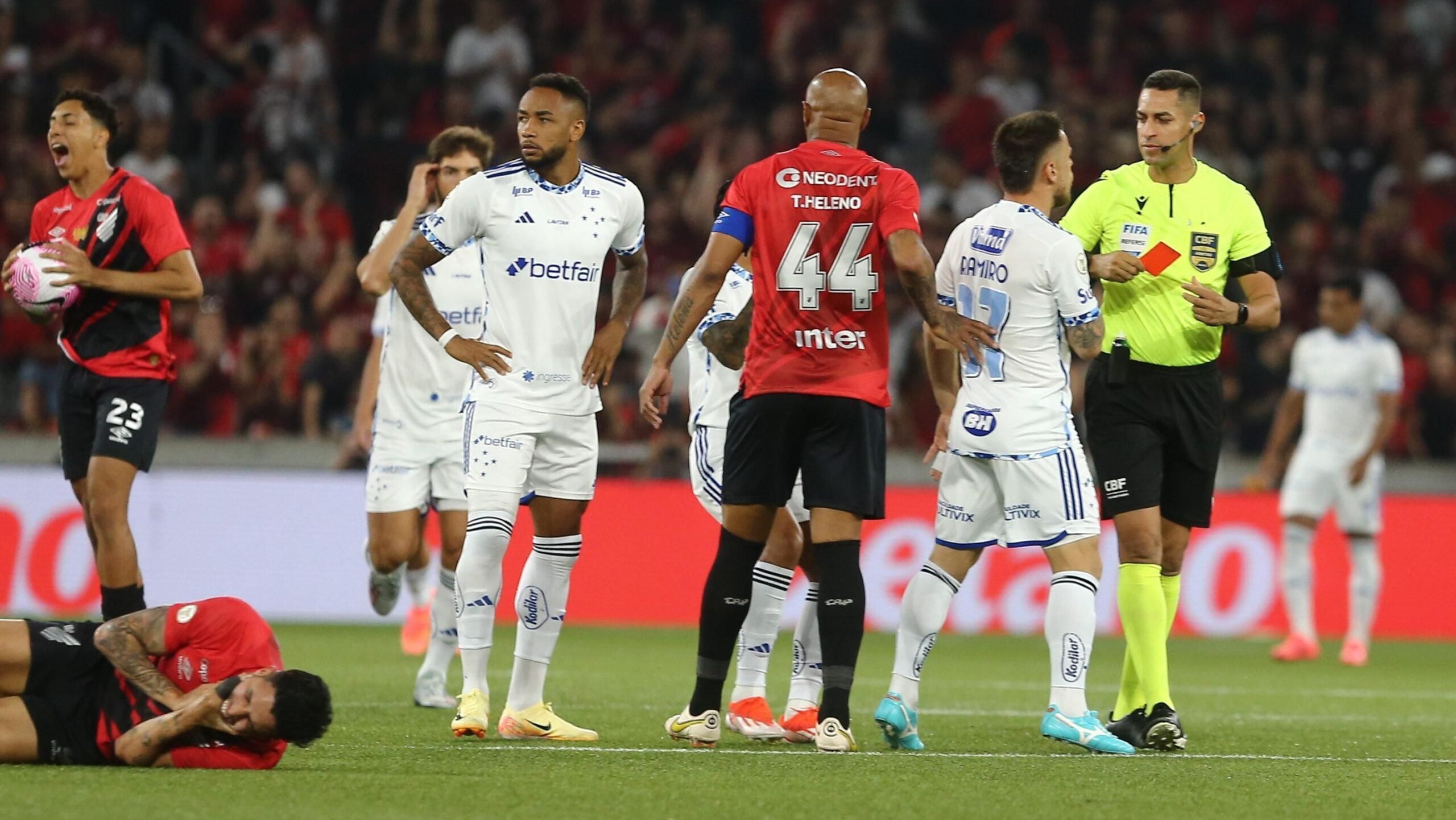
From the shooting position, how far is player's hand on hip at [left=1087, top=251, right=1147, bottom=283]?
764 centimetres

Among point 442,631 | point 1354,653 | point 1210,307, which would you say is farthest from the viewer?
point 1354,653

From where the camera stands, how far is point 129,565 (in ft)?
27.7

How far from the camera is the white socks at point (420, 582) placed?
11.2 meters

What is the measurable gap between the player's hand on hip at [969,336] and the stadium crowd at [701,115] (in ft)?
31.6

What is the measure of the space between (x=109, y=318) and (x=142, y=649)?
115 inches

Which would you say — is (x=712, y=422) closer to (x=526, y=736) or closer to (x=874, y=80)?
(x=526, y=736)

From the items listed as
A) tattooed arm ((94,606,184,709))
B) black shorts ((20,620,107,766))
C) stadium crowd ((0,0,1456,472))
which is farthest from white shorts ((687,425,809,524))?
stadium crowd ((0,0,1456,472))

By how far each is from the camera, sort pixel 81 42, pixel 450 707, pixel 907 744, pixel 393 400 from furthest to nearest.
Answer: pixel 81 42 < pixel 393 400 < pixel 450 707 < pixel 907 744

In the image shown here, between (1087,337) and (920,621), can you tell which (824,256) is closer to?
(1087,337)

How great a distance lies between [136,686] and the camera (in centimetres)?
612

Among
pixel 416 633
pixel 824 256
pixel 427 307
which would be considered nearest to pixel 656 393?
pixel 824 256

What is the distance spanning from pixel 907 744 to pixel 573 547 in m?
1.52

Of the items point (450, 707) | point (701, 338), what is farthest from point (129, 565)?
point (701, 338)

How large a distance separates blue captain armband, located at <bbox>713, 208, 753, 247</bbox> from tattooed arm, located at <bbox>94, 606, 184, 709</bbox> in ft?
7.80
